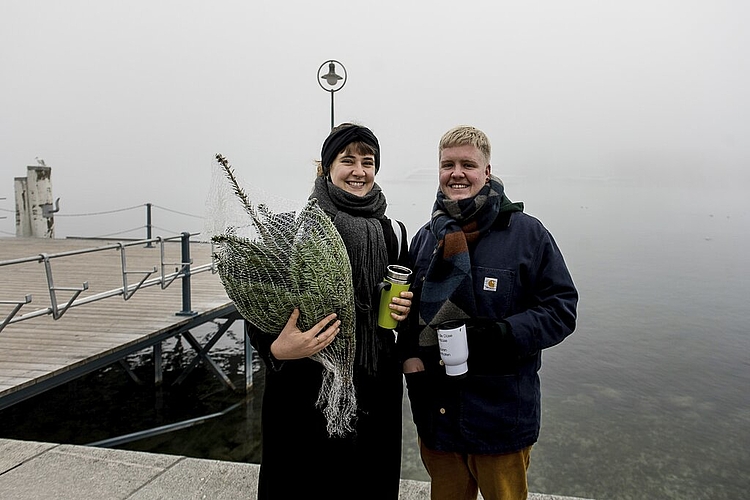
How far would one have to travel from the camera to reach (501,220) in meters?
1.88

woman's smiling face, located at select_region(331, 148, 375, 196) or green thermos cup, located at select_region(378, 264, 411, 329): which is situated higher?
woman's smiling face, located at select_region(331, 148, 375, 196)

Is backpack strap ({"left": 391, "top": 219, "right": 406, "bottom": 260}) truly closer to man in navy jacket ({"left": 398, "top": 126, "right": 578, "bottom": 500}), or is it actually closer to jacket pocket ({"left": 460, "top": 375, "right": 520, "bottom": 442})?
man in navy jacket ({"left": 398, "top": 126, "right": 578, "bottom": 500})

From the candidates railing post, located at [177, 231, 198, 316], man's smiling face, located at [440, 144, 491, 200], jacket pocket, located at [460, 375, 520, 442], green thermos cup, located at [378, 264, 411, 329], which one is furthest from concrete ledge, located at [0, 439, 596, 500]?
railing post, located at [177, 231, 198, 316]

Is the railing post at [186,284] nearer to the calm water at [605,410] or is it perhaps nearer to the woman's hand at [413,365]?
the calm water at [605,410]

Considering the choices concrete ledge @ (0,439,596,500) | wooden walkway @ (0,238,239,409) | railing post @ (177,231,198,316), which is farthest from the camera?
railing post @ (177,231,198,316)

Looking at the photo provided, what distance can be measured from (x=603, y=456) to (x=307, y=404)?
822 centimetres

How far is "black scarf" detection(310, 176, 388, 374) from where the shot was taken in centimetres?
175

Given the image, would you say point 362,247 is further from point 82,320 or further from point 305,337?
point 82,320

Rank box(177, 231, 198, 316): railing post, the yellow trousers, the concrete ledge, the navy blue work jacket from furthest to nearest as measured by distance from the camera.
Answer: box(177, 231, 198, 316): railing post
the concrete ledge
the yellow trousers
the navy blue work jacket

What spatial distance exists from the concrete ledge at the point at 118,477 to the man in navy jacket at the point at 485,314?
0.84 metres

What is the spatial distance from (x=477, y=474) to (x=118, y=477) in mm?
1805

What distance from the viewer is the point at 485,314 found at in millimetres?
1859

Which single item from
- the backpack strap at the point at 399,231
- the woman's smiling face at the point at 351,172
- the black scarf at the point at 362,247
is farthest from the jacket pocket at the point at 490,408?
the woman's smiling face at the point at 351,172

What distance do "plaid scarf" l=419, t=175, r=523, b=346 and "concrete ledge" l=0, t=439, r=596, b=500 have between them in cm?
117
